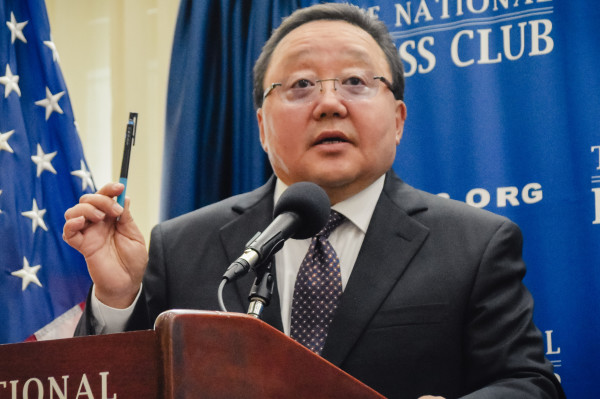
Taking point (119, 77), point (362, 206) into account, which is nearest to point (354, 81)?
point (362, 206)

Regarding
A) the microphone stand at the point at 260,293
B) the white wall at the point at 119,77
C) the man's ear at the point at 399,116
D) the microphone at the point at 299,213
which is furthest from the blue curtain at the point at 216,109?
the microphone stand at the point at 260,293

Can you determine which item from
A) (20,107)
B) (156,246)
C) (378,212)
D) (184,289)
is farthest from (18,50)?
(378,212)

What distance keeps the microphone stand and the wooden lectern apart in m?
0.17

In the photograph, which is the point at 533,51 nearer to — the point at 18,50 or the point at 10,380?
the point at 18,50

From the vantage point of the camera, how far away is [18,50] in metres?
2.56

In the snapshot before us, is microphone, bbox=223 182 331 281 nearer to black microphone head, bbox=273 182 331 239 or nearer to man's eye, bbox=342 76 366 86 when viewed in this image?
black microphone head, bbox=273 182 331 239

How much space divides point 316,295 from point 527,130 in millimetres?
1033

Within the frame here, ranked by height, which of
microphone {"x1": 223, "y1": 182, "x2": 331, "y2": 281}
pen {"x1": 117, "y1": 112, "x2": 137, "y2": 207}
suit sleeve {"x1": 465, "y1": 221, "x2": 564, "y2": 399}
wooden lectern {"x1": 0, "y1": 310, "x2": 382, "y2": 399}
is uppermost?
pen {"x1": 117, "y1": 112, "x2": 137, "y2": 207}

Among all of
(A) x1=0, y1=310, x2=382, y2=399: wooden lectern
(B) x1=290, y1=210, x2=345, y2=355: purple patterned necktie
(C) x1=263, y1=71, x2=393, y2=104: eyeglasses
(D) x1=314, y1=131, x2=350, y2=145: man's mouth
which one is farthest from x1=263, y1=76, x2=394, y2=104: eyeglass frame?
(A) x1=0, y1=310, x2=382, y2=399: wooden lectern

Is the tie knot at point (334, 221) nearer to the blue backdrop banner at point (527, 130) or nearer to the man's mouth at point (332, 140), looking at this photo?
the man's mouth at point (332, 140)

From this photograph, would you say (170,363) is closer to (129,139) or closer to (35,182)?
(129,139)

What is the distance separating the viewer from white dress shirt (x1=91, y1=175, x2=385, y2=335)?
1.65 meters

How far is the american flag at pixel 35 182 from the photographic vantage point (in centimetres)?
237

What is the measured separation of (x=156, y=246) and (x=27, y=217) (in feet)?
2.50
